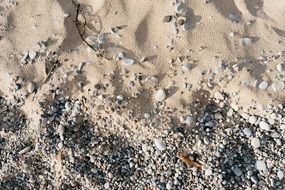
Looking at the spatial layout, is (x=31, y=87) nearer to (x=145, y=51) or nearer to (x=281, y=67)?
(x=145, y=51)

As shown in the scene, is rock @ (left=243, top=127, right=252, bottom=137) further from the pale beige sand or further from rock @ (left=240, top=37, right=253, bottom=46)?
rock @ (left=240, top=37, right=253, bottom=46)

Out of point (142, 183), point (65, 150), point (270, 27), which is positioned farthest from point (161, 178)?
point (270, 27)

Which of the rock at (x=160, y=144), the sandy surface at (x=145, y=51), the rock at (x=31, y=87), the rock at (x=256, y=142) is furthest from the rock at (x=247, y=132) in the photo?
the rock at (x=31, y=87)

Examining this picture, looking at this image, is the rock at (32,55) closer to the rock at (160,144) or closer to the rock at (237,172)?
the rock at (160,144)

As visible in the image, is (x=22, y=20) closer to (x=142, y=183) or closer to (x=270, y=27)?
(x=142, y=183)

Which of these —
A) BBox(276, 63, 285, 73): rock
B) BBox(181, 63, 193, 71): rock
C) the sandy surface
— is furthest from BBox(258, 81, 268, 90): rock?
BBox(181, 63, 193, 71): rock
